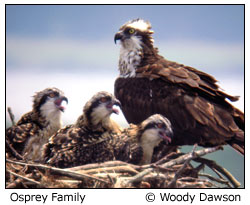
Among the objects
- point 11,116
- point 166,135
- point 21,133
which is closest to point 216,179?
point 166,135

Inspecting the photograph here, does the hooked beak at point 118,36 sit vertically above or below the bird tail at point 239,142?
above

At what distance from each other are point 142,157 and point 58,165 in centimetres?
93

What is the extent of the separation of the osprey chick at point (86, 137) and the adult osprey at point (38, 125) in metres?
0.31

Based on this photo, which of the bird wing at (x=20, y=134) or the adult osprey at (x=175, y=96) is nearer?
the adult osprey at (x=175, y=96)

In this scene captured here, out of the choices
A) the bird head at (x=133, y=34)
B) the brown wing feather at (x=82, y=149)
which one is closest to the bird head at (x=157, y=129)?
the brown wing feather at (x=82, y=149)

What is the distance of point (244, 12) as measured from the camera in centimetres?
476

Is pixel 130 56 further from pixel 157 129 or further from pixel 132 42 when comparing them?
pixel 157 129

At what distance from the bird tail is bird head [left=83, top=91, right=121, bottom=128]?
1.38m

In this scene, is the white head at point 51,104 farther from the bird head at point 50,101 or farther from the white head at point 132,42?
the white head at point 132,42

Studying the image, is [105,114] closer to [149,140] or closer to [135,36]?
[149,140]

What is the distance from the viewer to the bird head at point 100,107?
4582 millimetres

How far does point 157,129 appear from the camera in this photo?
4.42 meters
